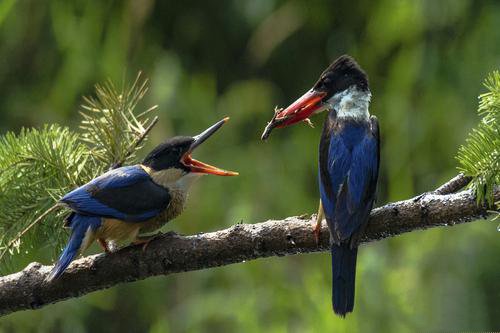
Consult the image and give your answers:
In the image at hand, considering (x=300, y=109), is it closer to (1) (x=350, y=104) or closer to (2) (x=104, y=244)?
(1) (x=350, y=104)

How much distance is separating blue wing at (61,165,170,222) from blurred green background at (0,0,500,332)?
1.78 metres

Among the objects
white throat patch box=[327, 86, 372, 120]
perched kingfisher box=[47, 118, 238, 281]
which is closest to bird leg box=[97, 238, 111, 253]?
perched kingfisher box=[47, 118, 238, 281]

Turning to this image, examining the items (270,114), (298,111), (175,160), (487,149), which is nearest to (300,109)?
(298,111)

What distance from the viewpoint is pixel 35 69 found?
23.7 ft

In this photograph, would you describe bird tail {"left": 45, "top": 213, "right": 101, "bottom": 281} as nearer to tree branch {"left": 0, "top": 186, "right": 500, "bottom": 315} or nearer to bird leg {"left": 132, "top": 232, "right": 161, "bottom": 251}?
tree branch {"left": 0, "top": 186, "right": 500, "bottom": 315}

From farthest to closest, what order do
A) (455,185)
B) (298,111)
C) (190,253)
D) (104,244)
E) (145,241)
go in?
1. (298,111)
2. (104,244)
3. (145,241)
4. (190,253)
5. (455,185)

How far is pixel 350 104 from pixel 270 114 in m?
3.03

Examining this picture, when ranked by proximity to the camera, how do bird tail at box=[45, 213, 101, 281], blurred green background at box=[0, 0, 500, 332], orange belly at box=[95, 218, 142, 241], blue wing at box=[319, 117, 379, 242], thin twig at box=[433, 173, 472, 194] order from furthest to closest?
Result: blurred green background at box=[0, 0, 500, 332], orange belly at box=[95, 218, 142, 241], blue wing at box=[319, 117, 379, 242], bird tail at box=[45, 213, 101, 281], thin twig at box=[433, 173, 472, 194]

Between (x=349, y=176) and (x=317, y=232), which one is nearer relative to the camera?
(x=317, y=232)

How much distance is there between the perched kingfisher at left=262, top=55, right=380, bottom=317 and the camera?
3426 millimetres

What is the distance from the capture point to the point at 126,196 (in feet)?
12.5

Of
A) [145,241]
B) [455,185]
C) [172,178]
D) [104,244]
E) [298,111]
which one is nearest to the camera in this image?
[455,185]

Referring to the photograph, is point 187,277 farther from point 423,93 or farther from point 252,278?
point 423,93

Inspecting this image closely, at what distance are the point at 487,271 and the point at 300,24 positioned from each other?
197 centimetres
